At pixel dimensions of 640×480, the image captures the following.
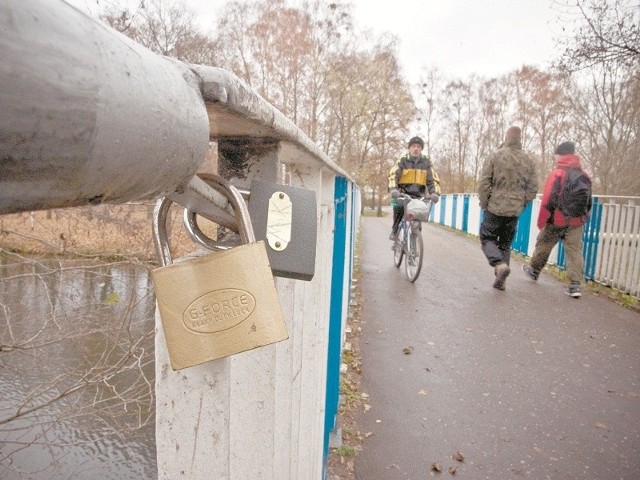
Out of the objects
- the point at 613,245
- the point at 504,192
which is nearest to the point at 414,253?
the point at 504,192

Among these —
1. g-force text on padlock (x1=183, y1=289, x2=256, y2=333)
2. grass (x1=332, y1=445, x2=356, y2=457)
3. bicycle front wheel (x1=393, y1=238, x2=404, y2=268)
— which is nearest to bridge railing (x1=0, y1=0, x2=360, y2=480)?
g-force text on padlock (x1=183, y1=289, x2=256, y2=333)

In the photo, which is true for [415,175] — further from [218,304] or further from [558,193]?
[218,304]

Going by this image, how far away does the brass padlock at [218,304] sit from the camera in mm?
569

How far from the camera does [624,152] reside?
15.8 metres

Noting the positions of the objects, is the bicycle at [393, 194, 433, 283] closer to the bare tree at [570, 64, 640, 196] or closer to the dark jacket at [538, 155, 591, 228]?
the dark jacket at [538, 155, 591, 228]

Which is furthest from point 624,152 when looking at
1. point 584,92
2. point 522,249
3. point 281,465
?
point 281,465

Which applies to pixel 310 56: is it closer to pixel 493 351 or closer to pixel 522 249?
pixel 522 249

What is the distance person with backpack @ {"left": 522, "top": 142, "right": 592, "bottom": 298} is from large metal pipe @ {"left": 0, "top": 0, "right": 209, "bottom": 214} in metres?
6.84

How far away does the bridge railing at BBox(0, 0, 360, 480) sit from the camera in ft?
0.69

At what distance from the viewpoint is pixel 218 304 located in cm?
58

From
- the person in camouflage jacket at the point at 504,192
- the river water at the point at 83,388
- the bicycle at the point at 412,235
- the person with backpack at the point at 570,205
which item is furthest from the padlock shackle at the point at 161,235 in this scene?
the person with backpack at the point at 570,205

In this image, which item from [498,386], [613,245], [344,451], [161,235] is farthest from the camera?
[613,245]

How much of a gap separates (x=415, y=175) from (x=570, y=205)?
2141 millimetres

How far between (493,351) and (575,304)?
232 cm
